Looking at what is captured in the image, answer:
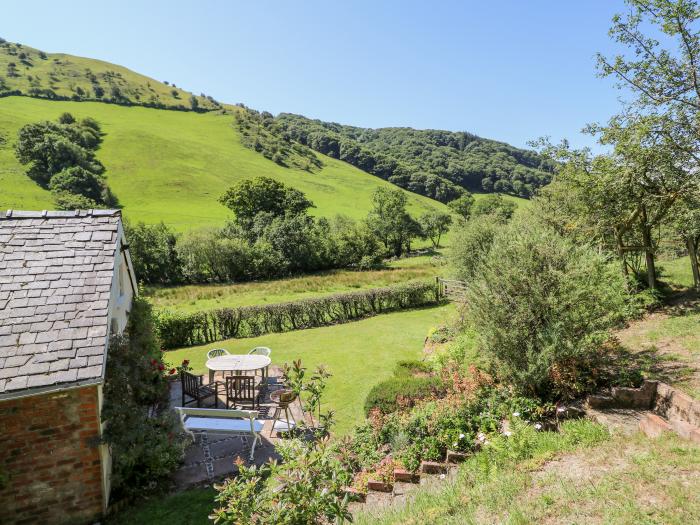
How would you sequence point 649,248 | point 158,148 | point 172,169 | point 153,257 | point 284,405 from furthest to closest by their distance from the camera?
point 158,148 → point 172,169 → point 153,257 → point 649,248 → point 284,405

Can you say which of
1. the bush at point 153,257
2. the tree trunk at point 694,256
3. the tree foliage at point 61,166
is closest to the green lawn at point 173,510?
the tree trunk at point 694,256

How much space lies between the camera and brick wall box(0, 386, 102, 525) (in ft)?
19.2

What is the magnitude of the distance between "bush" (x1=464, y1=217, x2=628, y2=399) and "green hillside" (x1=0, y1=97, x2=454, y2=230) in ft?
163

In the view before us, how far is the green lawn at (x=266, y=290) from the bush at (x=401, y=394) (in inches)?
697

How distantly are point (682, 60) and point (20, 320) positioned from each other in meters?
16.1

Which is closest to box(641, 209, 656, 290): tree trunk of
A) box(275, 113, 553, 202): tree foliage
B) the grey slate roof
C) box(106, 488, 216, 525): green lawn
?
box(106, 488, 216, 525): green lawn

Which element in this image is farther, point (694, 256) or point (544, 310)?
point (694, 256)

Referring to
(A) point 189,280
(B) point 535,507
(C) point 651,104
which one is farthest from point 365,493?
(A) point 189,280

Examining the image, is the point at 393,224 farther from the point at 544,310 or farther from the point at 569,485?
the point at 569,485

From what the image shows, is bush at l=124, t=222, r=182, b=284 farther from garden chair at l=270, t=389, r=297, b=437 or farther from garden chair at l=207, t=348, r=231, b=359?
garden chair at l=270, t=389, r=297, b=437

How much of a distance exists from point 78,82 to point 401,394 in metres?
129

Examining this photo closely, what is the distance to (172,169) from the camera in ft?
233

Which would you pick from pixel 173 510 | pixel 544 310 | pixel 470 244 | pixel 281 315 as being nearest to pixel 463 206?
pixel 470 244

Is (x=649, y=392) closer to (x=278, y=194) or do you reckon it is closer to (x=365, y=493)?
(x=365, y=493)
